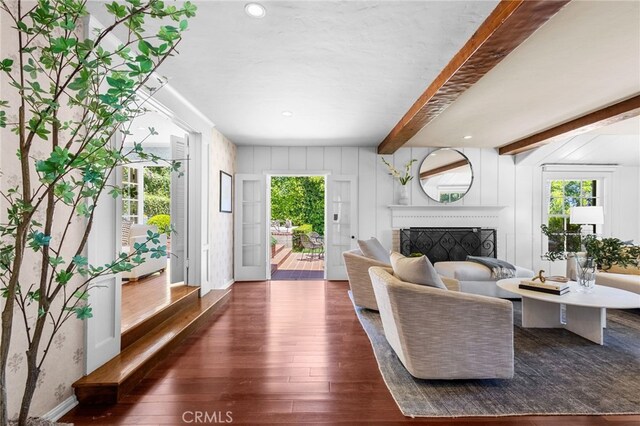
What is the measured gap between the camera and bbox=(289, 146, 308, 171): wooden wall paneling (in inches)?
227

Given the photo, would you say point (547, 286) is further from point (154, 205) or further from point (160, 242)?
point (154, 205)

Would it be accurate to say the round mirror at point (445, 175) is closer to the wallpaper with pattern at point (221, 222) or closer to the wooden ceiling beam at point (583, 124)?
the wooden ceiling beam at point (583, 124)

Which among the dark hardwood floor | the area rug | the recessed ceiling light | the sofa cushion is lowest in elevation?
the dark hardwood floor

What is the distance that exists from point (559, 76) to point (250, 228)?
187 inches

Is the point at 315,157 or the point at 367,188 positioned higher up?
the point at 315,157

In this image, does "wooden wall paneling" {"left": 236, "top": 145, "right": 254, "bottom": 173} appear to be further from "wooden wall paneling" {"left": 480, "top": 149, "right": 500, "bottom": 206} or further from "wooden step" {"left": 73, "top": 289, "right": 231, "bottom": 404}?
"wooden wall paneling" {"left": 480, "top": 149, "right": 500, "bottom": 206}

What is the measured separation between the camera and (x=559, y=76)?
281 cm

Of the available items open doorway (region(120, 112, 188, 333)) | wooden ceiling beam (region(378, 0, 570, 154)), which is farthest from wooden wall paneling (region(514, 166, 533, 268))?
open doorway (region(120, 112, 188, 333))

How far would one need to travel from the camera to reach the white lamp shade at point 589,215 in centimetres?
478

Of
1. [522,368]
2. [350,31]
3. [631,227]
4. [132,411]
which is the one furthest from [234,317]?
[631,227]

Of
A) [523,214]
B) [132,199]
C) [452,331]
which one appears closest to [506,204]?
[523,214]

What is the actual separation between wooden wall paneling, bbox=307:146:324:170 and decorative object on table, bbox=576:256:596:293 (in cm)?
394

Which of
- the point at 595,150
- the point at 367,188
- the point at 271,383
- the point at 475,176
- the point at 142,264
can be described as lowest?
the point at 271,383

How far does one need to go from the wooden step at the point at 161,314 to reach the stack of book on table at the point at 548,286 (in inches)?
142
